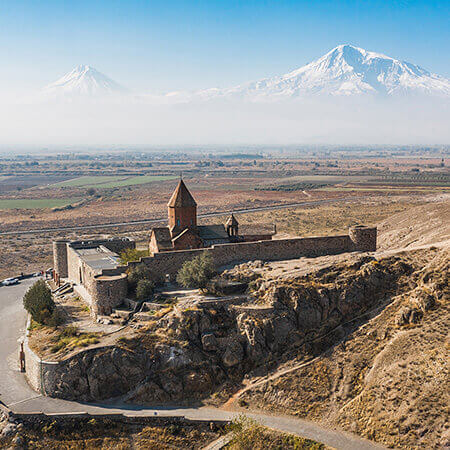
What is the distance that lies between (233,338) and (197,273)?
5354mm

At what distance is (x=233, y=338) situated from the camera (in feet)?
95.8

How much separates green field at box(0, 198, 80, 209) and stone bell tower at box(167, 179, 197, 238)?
262 ft

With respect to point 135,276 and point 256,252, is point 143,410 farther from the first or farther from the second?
point 256,252

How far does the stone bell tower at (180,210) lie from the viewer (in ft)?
124

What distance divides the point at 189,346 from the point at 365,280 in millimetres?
11694

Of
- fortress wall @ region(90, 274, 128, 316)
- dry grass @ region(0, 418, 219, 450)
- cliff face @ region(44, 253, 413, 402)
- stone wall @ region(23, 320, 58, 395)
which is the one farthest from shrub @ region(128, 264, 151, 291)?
dry grass @ region(0, 418, 219, 450)

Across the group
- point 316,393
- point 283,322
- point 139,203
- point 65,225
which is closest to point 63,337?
point 283,322

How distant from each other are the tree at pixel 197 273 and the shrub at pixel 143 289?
2141 millimetres

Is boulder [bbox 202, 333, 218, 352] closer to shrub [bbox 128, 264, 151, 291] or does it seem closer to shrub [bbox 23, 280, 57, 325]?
shrub [bbox 128, 264, 151, 291]

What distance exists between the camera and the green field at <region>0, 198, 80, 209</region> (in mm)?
110919

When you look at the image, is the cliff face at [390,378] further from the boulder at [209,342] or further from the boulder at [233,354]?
the boulder at [209,342]

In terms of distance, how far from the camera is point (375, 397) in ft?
82.9

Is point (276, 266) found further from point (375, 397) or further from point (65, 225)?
point (65, 225)

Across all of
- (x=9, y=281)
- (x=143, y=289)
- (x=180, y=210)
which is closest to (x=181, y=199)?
(x=180, y=210)
